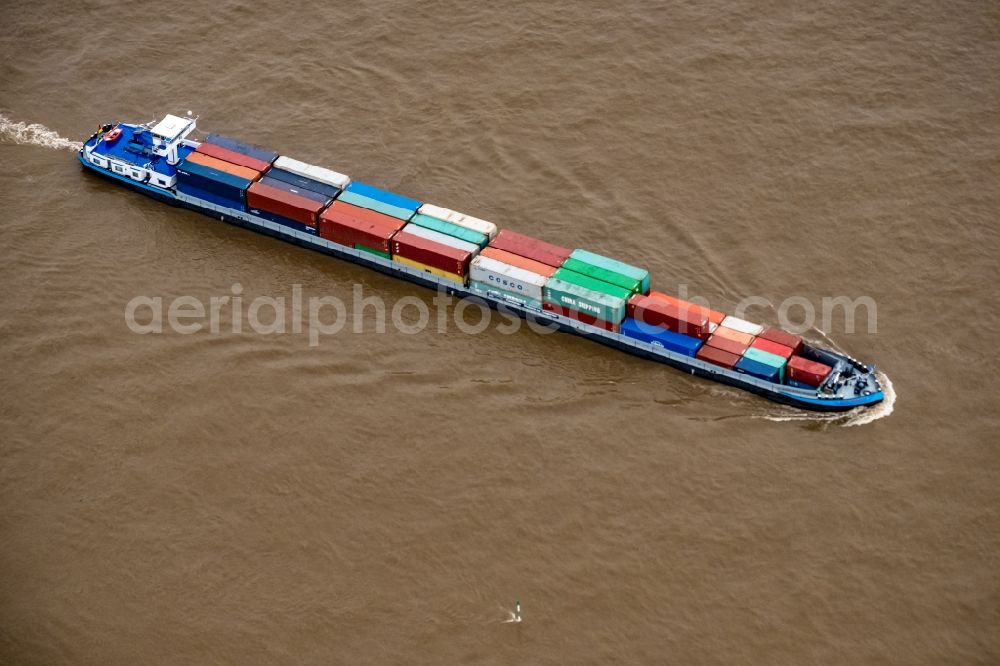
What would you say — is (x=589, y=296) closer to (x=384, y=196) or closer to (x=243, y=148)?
(x=384, y=196)

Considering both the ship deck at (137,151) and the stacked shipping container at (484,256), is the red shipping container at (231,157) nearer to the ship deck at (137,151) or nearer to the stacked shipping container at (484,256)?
the stacked shipping container at (484,256)

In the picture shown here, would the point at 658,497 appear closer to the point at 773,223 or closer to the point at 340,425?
the point at 340,425

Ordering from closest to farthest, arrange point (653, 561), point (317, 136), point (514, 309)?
point (653, 561), point (514, 309), point (317, 136)

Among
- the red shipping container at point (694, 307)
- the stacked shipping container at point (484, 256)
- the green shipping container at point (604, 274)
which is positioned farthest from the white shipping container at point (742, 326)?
the green shipping container at point (604, 274)

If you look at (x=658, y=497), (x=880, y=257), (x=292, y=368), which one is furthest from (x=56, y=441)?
(x=880, y=257)

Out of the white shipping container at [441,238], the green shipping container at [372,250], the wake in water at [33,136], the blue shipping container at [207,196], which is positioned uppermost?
the wake in water at [33,136]
